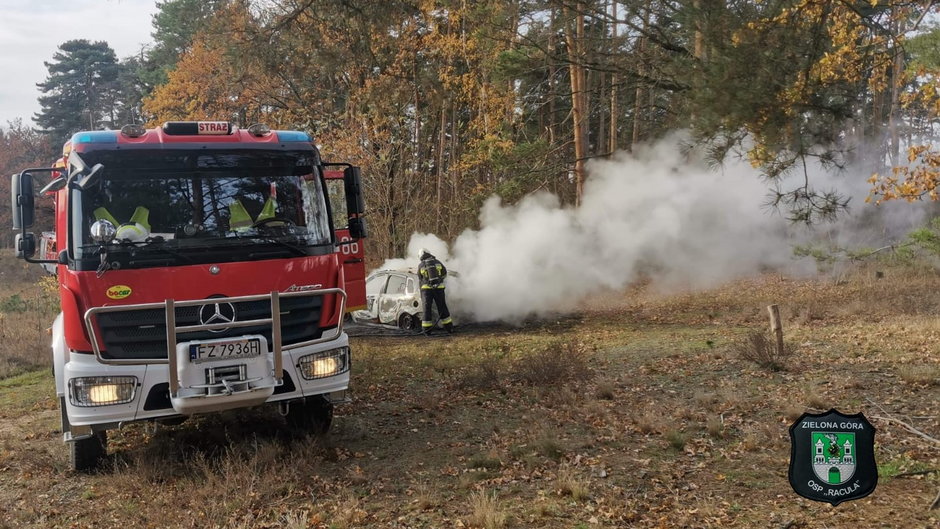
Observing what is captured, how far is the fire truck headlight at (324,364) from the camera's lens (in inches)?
241

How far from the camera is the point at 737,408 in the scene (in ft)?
25.0

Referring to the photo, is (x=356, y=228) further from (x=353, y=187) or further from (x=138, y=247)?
(x=138, y=247)

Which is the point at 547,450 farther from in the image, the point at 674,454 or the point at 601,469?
the point at 674,454

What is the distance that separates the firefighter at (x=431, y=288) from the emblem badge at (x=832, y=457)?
12.2m

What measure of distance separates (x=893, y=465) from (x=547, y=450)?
2.89 metres

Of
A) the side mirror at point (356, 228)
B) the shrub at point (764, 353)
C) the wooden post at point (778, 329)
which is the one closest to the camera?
the side mirror at point (356, 228)

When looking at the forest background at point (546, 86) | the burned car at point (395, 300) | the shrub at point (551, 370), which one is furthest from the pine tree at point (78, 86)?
the shrub at point (551, 370)

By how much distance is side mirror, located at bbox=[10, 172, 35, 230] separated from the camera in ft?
19.3

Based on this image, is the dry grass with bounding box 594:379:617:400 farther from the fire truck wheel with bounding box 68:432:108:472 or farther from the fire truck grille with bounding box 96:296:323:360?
the fire truck wheel with bounding box 68:432:108:472

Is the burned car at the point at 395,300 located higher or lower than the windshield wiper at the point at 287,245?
lower

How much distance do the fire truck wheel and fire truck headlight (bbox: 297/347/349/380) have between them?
2.05 meters

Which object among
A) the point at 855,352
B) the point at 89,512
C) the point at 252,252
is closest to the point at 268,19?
the point at 252,252

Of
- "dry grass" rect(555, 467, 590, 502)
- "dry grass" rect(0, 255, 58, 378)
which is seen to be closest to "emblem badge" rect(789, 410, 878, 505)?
"dry grass" rect(555, 467, 590, 502)

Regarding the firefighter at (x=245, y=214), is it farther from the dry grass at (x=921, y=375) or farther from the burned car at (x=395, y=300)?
the burned car at (x=395, y=300)
